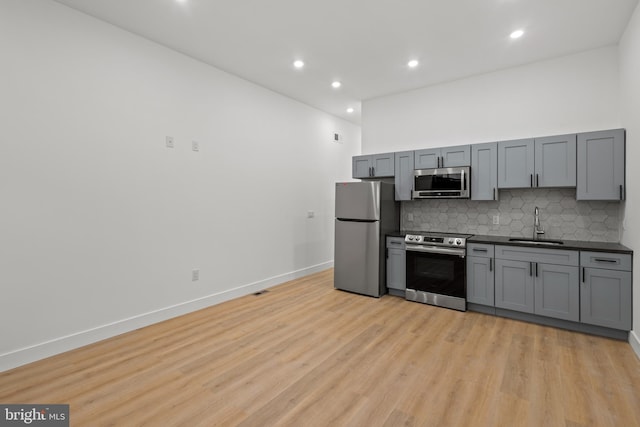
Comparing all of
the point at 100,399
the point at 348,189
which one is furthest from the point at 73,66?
the point at 348,189

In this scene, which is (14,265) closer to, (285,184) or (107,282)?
(107,282)

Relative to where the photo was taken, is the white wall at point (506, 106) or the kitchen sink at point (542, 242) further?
the white wall at point (506, 106)

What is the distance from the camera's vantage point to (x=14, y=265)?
8.21 feet

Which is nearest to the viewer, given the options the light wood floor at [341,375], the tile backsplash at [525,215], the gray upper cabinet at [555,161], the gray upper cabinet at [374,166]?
the light wood floor at [341,375]

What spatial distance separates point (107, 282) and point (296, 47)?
10.5ft

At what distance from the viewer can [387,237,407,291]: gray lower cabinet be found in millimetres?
4273

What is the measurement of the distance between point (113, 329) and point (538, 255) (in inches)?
175

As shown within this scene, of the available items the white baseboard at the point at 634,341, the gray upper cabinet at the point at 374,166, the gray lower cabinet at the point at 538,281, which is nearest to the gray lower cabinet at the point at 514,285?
the gray lower cabinet at the point at 538,281

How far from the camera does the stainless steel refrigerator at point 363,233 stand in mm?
4312

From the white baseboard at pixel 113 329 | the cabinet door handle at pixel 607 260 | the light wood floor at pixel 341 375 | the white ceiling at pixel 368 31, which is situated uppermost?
the white ceiling at pixel 368 31

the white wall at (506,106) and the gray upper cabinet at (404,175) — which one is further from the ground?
the white wall at (506,106)

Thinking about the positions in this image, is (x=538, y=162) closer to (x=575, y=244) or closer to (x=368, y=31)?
(x=575, y=244)

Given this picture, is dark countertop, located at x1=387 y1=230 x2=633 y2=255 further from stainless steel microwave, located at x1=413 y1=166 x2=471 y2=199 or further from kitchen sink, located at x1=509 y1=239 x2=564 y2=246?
stainless steel microwave, located at x1=413 y1=166 x2=471 y2=199

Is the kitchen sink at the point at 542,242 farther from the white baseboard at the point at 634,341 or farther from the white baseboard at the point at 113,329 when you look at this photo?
the white baseboard at the point at 113,329
